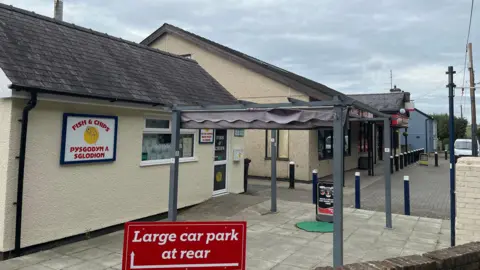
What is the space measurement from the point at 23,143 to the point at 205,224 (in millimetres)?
3646

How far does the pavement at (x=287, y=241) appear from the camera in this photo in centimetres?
514

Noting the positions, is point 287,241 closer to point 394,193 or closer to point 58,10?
point 394,193

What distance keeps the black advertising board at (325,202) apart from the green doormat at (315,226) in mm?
144

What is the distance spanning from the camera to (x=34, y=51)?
6.09 meters

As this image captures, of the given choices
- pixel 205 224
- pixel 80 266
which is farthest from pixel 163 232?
pixel 80 266

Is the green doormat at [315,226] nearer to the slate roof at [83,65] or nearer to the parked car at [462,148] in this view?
the slate roof at [83,65]

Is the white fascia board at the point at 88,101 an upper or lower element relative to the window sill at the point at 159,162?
upper

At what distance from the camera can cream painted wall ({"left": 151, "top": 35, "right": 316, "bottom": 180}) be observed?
14664 millimetres

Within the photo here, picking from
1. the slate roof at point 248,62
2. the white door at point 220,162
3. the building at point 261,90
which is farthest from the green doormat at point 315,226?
the slate roof at point 248,62

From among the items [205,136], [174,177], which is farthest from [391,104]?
[174,177]

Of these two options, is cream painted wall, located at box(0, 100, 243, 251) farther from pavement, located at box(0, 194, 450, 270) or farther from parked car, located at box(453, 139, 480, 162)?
parked car, located at box(453, 139, 480, 162)

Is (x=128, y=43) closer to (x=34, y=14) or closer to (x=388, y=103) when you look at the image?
(x=34, y=14)

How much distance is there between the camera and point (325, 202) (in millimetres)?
7742

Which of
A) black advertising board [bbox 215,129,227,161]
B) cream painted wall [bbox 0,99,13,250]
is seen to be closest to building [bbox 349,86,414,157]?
black advertising board [bbox 215,129,227,161]
